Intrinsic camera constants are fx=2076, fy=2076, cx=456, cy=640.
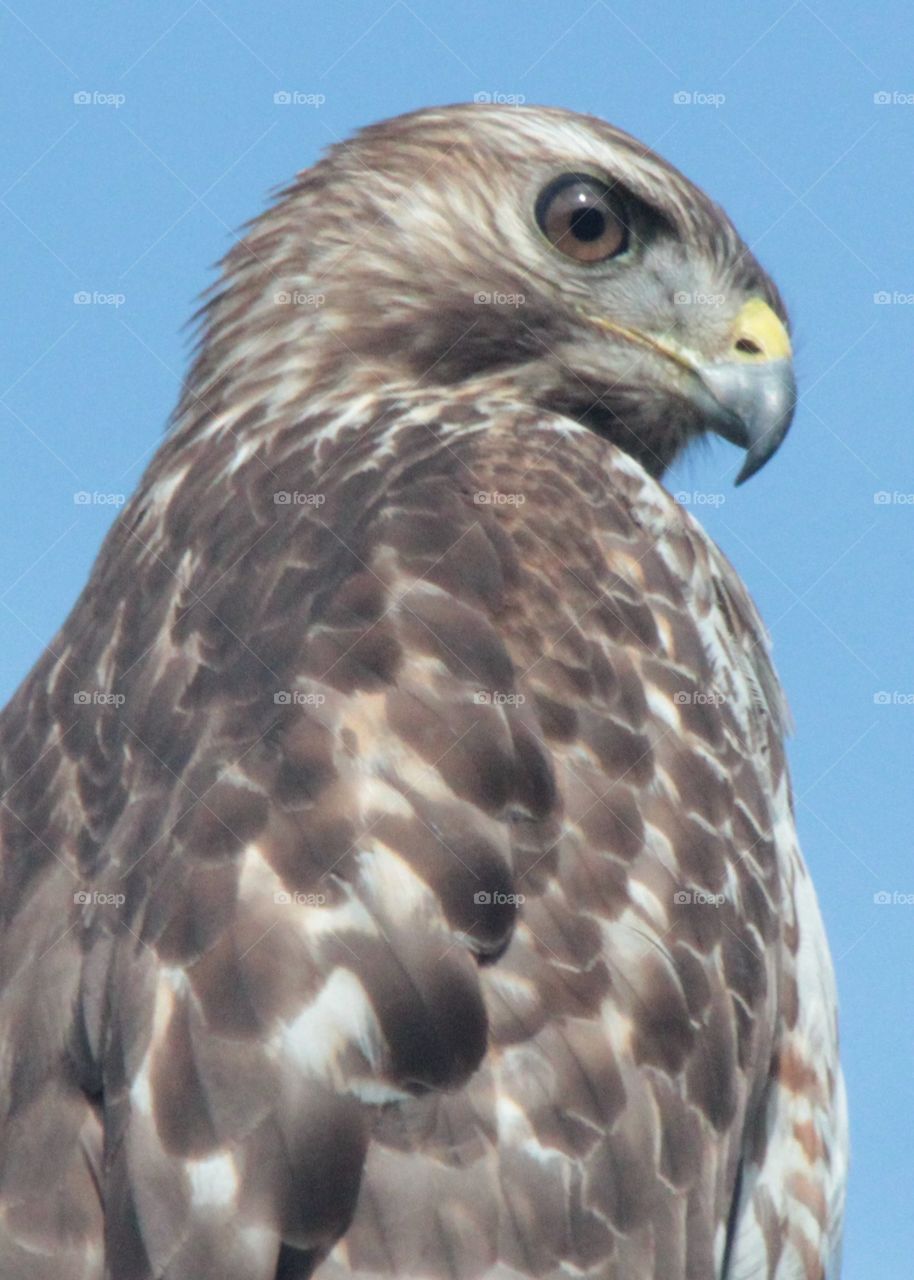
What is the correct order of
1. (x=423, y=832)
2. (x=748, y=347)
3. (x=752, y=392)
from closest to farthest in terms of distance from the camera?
(x=423, y=832)
(x=752, y=392)
(x=748, y=347)

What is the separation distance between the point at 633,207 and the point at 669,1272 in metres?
2.83

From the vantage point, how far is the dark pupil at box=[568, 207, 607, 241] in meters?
5.51

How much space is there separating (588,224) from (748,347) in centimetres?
54

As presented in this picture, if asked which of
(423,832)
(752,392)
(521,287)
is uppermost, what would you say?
(752,392)

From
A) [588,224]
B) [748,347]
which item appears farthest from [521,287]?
[748,347]

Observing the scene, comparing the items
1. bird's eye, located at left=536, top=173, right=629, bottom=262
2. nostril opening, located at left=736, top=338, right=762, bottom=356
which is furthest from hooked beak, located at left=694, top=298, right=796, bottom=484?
bird's eye, located at left=536, top=173, right=629, bottom=262

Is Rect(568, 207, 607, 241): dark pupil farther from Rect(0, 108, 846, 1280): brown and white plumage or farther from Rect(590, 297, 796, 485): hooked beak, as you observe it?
Rect(590, 297, 796, 485): hooked beak

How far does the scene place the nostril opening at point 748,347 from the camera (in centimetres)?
550

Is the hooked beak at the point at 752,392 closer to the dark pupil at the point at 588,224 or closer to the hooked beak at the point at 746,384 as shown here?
the hooked beak at the point at 746,384

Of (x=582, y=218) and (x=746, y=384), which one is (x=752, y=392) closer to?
(x=746, y=384)

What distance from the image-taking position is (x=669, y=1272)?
397cm

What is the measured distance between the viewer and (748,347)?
5504mm

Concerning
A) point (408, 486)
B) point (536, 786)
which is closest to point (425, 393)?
point (408, 486)

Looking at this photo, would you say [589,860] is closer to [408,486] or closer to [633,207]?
[408,486]
